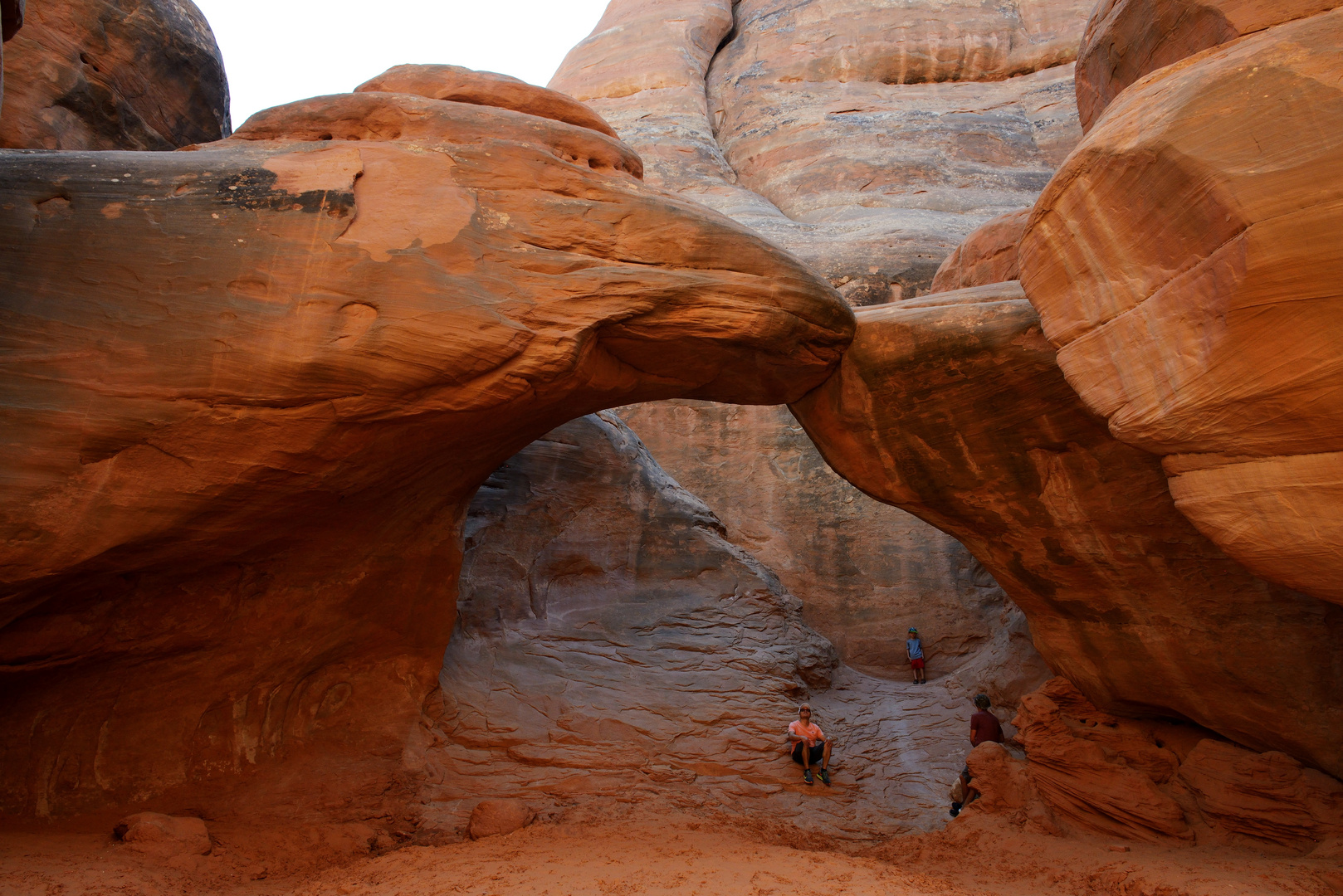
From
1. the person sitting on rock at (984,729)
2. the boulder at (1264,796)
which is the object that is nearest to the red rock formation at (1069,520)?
the boulder at (1264,796)

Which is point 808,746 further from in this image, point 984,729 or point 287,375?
point 287,375

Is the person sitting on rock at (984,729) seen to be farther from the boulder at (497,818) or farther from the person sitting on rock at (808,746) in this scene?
the boulder at (497,818)

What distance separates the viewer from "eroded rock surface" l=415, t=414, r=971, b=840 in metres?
7.85

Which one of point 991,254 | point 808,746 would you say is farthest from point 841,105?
point 808,746

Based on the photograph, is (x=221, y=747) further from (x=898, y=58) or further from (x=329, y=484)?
(x=898, y=58)

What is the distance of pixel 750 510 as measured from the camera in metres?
13.5

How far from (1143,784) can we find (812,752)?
288 cm

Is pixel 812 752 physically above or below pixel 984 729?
below

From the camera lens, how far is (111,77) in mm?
8102

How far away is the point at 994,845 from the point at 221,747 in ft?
21.0

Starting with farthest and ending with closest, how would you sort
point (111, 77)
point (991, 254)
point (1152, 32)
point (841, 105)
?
point (841, 105), point (991, 254), point (111, 77), point (1152, 32)

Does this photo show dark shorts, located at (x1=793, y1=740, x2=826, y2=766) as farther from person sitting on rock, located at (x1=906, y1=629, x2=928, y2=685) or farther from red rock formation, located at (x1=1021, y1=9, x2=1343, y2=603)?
red rock formation, located at (x1=1021, y1=9, x2=1343, y2=603)

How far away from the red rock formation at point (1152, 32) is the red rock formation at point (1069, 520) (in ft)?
6.54

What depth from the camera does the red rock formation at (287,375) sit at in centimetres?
502
